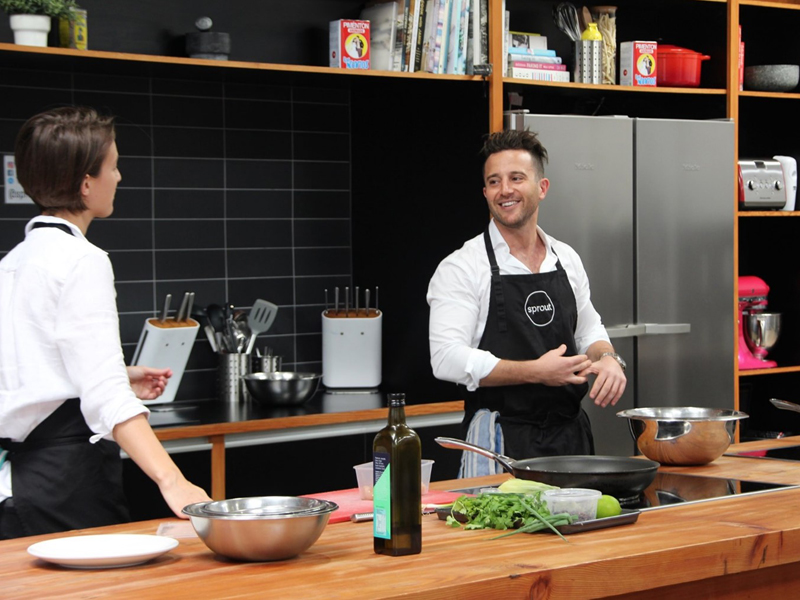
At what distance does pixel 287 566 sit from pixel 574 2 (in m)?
3.04

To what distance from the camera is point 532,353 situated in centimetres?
313

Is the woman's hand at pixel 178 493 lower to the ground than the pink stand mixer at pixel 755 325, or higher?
lower

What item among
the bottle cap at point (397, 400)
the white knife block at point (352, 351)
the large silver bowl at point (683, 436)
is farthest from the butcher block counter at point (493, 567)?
the white knife block at point (352, 351)

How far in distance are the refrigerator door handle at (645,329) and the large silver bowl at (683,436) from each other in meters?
1.33

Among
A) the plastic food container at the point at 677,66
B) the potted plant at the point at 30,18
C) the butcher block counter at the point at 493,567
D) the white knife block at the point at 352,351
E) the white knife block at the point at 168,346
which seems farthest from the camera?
the plastic food container at the point at 677,66

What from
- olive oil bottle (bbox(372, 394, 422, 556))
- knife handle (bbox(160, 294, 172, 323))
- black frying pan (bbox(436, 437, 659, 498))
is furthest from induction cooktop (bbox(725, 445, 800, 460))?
knife handle (bbox(160, 294, 172, 323))

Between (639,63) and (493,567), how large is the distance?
2899mm

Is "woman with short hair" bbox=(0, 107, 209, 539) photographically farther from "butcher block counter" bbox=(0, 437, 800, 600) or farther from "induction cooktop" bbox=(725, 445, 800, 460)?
"induction cooktop" bbox=(725, 445, 800, 460)

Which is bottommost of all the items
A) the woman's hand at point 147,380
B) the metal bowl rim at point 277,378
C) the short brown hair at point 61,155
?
the metal bowl rim at point 277,378

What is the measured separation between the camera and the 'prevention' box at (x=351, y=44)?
3750 millimetres

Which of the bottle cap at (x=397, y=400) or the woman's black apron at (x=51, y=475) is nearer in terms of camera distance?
the bottle cap at (x=397, y=400)

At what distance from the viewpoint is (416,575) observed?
160 cm

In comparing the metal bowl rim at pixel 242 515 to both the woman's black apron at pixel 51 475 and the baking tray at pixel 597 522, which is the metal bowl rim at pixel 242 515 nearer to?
the baking tray at pixel 597 522

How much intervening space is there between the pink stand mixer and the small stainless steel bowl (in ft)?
5.98
